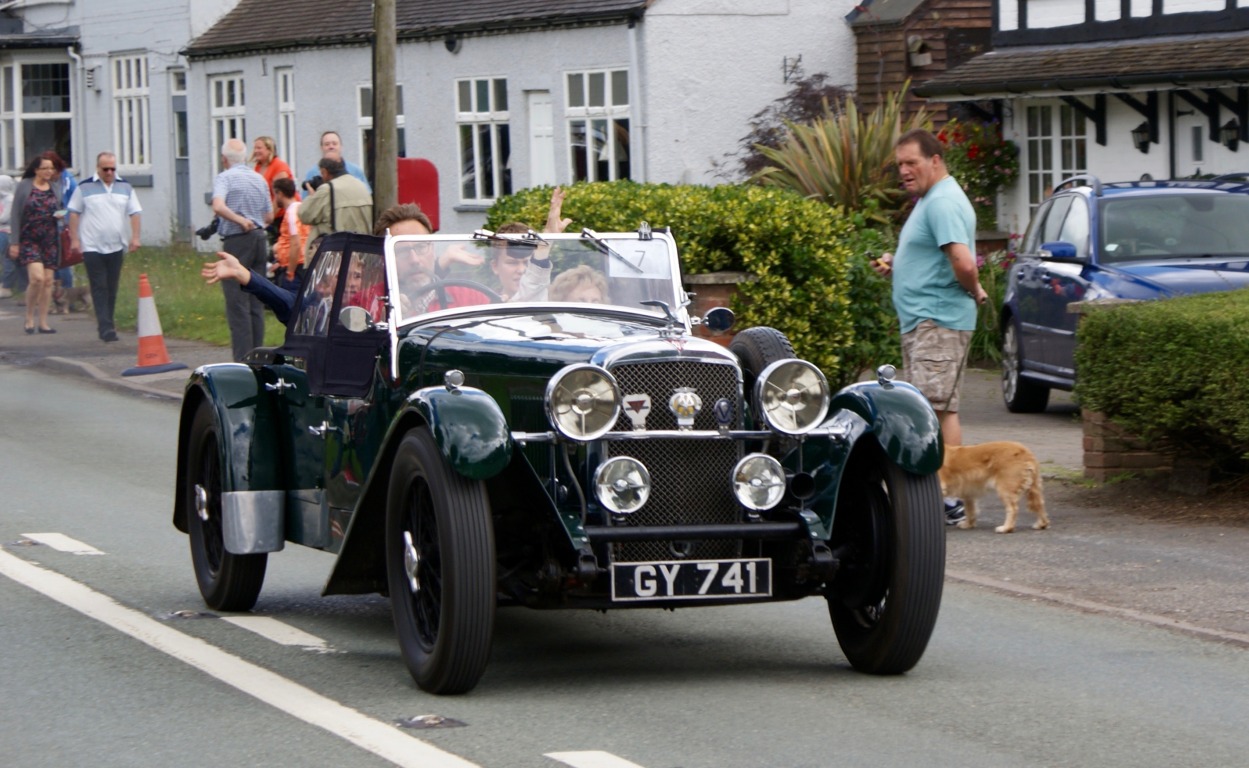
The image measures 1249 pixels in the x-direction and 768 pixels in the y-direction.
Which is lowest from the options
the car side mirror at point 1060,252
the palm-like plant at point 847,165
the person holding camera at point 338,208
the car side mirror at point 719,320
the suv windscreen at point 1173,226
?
the car side mirror at point 719,320

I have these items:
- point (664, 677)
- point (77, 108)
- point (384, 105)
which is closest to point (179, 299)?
point (384, 105)

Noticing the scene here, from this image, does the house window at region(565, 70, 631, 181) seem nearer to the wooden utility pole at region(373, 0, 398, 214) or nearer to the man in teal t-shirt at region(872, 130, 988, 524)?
the wooden utility pole at region(373, 0, 398, 214)

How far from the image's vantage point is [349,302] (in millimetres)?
8273

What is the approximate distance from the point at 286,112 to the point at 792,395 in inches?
1152

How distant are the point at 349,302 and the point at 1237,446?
490cm

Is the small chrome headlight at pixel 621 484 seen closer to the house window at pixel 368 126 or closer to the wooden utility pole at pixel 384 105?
the wooden utility pole at pixel 384 105

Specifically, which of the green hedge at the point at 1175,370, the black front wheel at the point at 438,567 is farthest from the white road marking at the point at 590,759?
the green hedge at the point at 1175,370

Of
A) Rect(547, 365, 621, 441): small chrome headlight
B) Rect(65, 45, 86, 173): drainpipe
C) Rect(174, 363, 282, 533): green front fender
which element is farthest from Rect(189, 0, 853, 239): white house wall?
Rect(547, 365, 621, 441): small chrome headlight

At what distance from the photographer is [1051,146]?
79.8ft

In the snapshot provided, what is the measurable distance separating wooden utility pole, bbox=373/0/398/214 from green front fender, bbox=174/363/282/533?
28.4ft

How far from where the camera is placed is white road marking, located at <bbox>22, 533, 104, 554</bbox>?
1016 centimetres

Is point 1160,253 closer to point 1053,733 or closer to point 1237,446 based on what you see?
point 1237,446

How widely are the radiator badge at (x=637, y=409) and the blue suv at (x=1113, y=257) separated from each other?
7.89 meters

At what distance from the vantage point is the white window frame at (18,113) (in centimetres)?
4366
